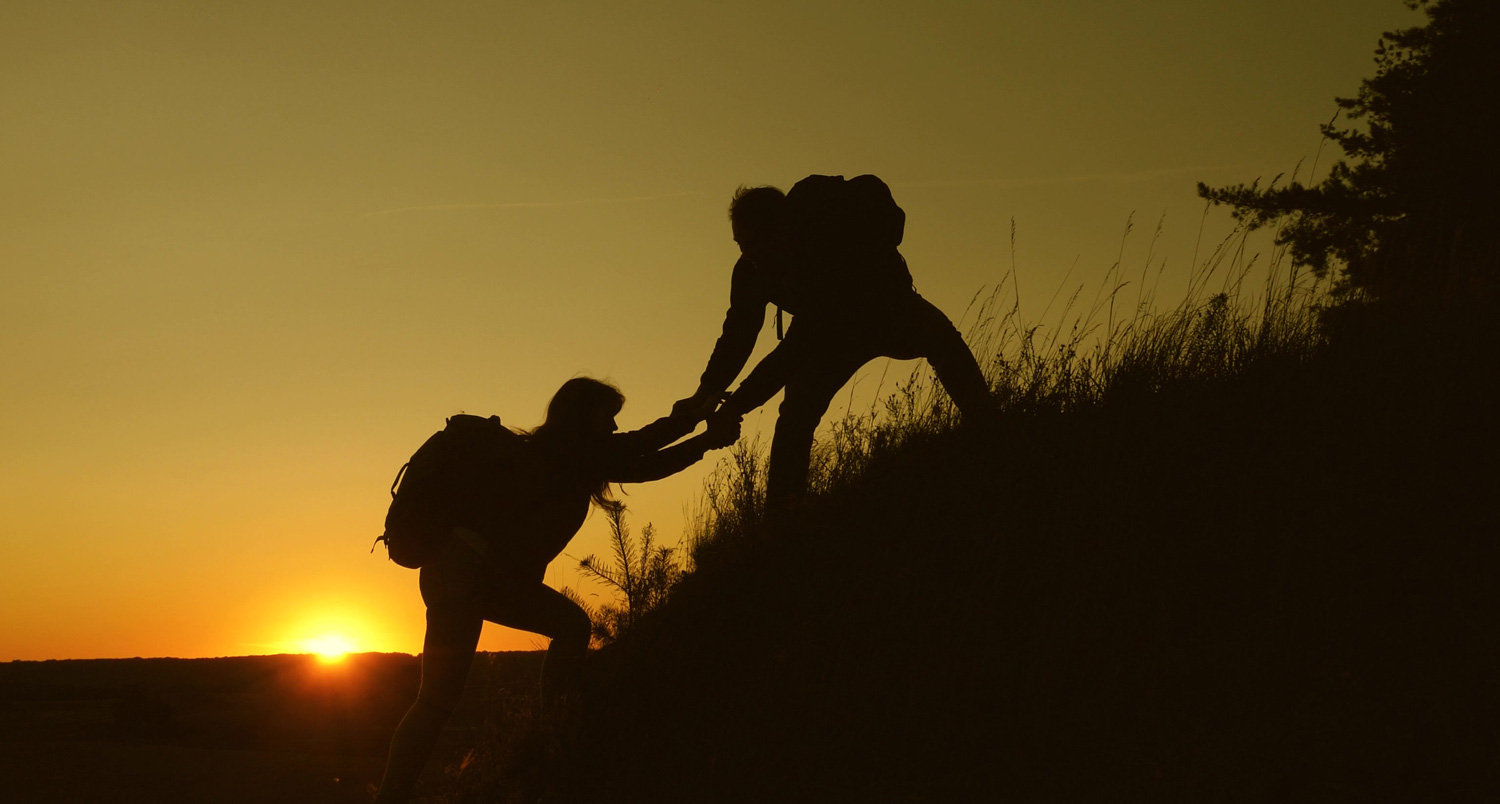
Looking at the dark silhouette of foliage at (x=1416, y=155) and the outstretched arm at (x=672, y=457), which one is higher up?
the dark silhouette of foliage at (x=1416, y=155)

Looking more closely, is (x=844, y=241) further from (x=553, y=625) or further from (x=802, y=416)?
(x=553, y=625)

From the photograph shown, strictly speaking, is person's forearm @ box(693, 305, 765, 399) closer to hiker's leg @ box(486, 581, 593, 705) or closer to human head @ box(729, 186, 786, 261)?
human head @ box(729, 186, 786, 261)

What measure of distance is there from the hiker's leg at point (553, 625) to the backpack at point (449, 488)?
1.17 feet

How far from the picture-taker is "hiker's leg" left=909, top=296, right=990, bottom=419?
4594 mm

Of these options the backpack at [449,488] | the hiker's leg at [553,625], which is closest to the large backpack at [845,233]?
the backpack at [449,488]

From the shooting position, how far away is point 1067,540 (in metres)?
3.66

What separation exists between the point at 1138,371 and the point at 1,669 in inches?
514

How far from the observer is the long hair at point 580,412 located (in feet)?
13.3

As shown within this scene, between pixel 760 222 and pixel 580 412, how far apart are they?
1.33 meters

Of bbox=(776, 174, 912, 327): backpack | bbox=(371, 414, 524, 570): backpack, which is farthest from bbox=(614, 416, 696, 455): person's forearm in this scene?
bbox=(776, 174, 912, 327): backpack

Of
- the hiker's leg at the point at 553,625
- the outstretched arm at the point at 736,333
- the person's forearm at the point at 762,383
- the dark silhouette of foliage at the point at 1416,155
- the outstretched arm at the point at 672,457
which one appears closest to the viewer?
the hiker's leg at the point at 553,625

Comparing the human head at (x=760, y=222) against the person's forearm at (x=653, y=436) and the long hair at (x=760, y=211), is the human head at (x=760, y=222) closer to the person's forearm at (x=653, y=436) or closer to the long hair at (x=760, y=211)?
the long hair at (x=760, y=211)

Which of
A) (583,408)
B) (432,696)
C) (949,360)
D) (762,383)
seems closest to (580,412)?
(583,408)

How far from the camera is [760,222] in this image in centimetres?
477
